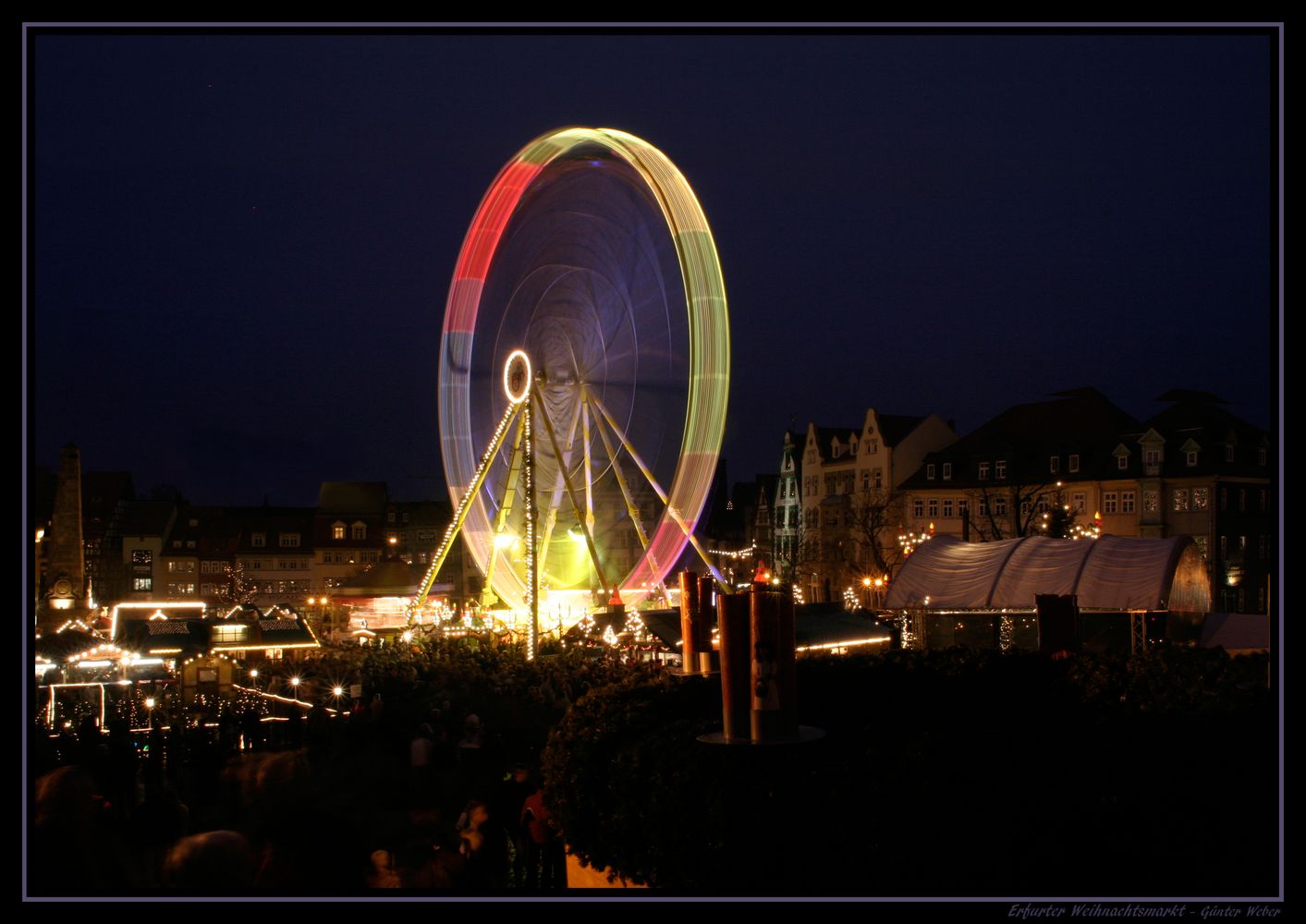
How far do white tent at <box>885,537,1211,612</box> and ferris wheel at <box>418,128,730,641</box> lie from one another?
4.90m

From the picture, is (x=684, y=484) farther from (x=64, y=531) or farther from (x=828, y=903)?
(x=64, y=531)

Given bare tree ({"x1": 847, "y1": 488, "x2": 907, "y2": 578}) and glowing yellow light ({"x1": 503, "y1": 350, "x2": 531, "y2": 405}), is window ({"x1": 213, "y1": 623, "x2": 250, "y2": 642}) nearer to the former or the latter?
glowing yellow light ({"x1": 503, "y1": 350, "x2": 531, "y2": 405})

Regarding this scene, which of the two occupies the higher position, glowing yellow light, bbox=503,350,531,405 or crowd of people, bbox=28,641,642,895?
glowing yellow light, bbox=503,350,531,405

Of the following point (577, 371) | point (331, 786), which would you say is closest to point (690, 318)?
point (577, 371)

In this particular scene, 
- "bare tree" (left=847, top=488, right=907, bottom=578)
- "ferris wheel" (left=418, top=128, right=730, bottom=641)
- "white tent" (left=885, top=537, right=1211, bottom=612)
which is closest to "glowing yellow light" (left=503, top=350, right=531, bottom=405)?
"ferris wheel" (left=418, top=128, right=730, bottom=641)

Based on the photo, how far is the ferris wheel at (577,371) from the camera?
89.2 ft

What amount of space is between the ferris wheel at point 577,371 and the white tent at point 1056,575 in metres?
4.90

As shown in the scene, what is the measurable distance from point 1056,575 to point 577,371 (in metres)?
11.9

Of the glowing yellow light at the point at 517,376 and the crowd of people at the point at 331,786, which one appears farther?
the glowing yellow light at the point at 517,376

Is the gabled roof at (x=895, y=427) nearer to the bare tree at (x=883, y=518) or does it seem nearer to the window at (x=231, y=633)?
the bare tree at (x=883, y=518)

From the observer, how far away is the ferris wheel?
27188mm

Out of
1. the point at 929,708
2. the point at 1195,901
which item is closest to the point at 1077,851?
the point at 1195,901

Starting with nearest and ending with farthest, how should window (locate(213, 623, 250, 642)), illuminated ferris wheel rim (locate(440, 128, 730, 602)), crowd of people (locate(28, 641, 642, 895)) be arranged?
crowd of people (locate(28, 641, 642, 895)) → window (locate(213, 623, 250, 642)) → illuminated ferris wheel rim (locate(440, 128, 730, 602))

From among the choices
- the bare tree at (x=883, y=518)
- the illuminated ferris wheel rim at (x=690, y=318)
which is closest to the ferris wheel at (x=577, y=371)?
the illuminated ferris wheel rim at (x=690, y=318)
